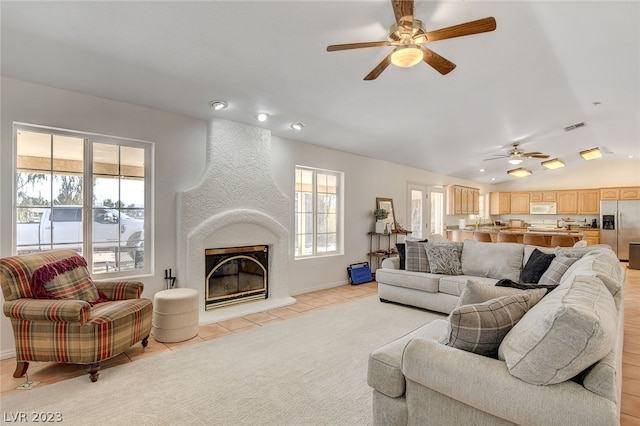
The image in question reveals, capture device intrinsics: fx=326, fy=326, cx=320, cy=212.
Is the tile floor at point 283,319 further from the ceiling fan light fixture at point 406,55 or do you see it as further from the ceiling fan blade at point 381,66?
the ceiling fan blade at point 381,66

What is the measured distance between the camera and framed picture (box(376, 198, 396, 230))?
6.92m

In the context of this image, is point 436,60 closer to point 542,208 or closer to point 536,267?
point 536,267

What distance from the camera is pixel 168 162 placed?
13.1 feet

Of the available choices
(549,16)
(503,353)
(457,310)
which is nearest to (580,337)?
(503,353)

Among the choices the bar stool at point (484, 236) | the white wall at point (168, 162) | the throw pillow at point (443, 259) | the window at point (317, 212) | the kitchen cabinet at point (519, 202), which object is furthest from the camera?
the kitchen cabinet at point (519, 202)

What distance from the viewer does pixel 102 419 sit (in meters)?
2.11

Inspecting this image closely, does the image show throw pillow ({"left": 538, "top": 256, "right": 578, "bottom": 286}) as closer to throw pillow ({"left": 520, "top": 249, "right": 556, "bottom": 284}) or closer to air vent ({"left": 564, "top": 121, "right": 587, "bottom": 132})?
throw pillow ({"left": 520, "top": 249, "right": 556, "bottom": 284})

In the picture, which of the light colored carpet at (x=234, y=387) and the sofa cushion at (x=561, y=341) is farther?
the light colored carpet at (x=234, y=387)

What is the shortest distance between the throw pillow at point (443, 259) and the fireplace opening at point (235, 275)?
7.96ft

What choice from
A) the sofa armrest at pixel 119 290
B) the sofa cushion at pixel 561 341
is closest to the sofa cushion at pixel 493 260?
the sofa cushion at pixel 561 341

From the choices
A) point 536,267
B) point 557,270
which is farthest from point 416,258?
point 557,270

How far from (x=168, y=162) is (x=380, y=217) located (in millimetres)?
4133

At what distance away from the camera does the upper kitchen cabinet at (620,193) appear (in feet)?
29.4

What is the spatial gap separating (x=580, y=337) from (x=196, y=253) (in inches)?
151
